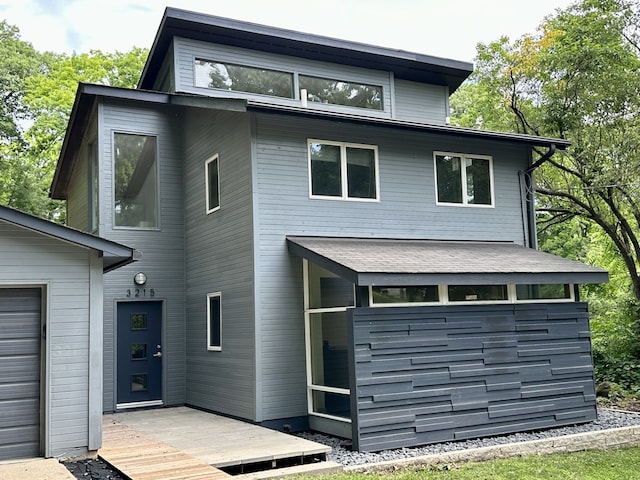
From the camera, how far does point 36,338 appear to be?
708 centimetres

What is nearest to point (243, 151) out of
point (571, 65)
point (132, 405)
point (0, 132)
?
point (132, 405)

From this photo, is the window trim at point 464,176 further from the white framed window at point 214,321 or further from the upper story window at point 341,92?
the white framed window at point 214,321

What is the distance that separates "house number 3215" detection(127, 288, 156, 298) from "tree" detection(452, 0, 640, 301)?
29.6 ft

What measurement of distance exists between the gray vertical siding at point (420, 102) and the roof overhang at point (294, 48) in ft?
0.55

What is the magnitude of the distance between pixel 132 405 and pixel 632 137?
11227 millimetres

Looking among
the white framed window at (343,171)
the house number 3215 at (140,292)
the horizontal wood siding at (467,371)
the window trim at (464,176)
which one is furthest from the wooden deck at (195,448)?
the window trim at (464,176)

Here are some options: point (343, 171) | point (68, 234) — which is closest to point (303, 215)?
point (343, 171)

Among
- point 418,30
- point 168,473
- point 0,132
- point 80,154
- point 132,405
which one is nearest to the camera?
point 168,473

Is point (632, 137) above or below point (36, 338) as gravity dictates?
above

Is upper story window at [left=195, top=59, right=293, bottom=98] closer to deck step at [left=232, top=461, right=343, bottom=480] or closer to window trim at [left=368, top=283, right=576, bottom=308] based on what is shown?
window trim at [left=368, top=283, right=576, bottom=308]

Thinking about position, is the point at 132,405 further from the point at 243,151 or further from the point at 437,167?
the point at 437,167

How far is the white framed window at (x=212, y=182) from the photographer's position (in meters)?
10.5

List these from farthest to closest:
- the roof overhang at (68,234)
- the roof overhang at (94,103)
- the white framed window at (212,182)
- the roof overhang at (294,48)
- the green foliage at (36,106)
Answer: the green foliage at (36,106), the roof overhang at (294,48), the white framed window at (212,182), the roof overhang at (94,103), the roof overhang at (68,234)

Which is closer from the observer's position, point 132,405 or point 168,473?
point 168,473
